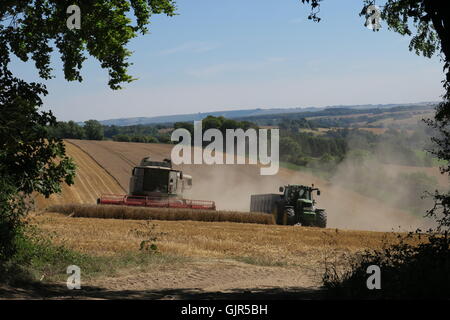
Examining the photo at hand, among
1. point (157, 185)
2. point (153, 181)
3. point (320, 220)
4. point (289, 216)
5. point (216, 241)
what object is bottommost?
point (320, 220)

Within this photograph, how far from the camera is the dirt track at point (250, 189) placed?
52.7m

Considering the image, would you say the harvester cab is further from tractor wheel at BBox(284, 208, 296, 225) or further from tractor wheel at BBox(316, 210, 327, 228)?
tractor wheel at BBox(316, 210, 327, 228)

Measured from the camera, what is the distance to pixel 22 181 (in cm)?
1286

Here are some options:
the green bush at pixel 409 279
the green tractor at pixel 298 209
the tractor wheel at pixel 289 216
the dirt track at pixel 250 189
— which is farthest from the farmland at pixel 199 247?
the green tractor at pixel 298 209

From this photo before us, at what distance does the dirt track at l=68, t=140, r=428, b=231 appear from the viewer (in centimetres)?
5272

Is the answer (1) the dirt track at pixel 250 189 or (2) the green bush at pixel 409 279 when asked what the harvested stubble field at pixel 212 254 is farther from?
(1) the dirt track at pixel 250 189

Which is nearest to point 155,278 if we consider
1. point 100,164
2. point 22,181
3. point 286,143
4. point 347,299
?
point 22,181

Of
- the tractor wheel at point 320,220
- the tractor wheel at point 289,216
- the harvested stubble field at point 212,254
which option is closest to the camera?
the harvested stubble field at point 212,254

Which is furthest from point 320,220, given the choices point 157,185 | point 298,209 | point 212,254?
point 212,254

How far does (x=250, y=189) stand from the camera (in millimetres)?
61000

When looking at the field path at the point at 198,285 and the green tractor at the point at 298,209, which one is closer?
the field path at the point at 198,285

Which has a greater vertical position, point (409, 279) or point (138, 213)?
point (409, 279)

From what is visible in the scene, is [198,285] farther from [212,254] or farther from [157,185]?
[157,185]
